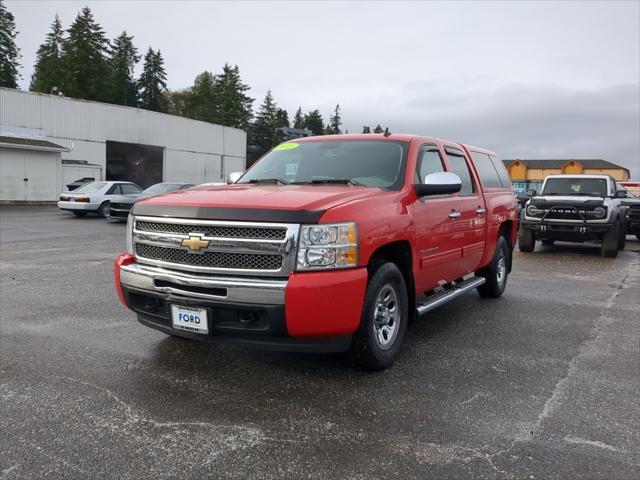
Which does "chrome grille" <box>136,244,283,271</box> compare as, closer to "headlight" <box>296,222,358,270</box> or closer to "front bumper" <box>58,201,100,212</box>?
"headlight" <box>296,222,358,270</box>

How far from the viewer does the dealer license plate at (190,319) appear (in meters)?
3.65

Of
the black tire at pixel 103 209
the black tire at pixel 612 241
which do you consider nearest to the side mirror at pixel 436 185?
the black tire at pixel 612 241

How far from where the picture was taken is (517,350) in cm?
483

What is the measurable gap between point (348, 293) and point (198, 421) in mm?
1246

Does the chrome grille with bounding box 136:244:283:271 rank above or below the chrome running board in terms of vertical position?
above

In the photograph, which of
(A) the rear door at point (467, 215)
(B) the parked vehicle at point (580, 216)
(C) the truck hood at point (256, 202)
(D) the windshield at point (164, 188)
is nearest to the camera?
(C) the truck hood at point (256, 202)

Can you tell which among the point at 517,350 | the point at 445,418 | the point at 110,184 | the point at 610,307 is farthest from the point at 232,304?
the point at 110,184

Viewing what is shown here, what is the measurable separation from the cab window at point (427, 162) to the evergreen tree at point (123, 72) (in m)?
81.3

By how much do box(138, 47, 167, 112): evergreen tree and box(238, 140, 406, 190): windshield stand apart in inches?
3443

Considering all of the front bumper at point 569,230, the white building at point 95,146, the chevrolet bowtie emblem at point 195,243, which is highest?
the white building at point 95,146

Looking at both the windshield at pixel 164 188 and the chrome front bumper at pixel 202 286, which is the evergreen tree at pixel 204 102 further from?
the chrome front bumper at pixel 202 286

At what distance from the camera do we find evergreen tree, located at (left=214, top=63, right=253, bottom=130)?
89375 millimetres

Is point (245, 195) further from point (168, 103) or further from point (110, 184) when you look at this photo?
point (168, 103)

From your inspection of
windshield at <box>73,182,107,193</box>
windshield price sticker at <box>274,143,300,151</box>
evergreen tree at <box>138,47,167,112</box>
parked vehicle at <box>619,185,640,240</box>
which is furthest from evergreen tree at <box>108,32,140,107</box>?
windshield price sticker at <box>274,143,300,151</box>
